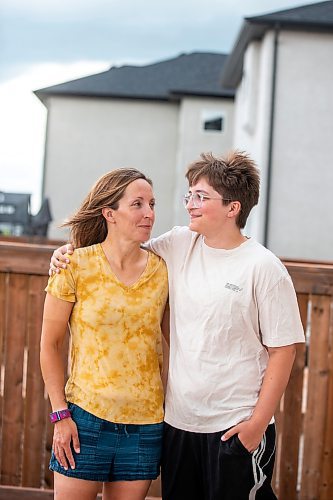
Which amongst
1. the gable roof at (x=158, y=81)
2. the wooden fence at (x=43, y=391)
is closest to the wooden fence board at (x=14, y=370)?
the wooden fence at (x=43, y=391)

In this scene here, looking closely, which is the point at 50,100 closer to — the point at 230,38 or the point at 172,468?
the point at 230,38

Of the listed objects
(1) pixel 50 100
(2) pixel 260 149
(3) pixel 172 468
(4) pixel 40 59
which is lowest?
(3) pixel 172 468

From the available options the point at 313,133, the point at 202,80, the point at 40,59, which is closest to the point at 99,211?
the point at 313,133

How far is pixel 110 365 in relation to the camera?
2699 mm

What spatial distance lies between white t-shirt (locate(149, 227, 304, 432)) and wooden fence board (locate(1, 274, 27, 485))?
128 centimetres

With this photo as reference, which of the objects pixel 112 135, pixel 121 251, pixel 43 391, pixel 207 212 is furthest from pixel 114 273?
pixel 112 135

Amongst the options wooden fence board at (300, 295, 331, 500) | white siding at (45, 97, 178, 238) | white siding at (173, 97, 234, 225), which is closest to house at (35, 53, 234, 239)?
white siding at (45, 97, 178, 238)

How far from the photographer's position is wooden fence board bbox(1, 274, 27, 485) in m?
3.85

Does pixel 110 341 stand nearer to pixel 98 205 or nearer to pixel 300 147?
pixel 98 205

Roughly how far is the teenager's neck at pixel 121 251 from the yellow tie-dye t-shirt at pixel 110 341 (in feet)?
0.15

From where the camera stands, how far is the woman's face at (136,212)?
277cm

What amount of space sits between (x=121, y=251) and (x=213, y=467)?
747mm

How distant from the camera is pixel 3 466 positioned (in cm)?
391

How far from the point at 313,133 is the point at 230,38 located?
25.2m
